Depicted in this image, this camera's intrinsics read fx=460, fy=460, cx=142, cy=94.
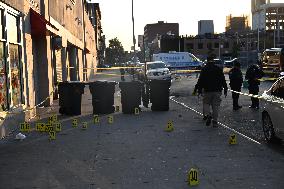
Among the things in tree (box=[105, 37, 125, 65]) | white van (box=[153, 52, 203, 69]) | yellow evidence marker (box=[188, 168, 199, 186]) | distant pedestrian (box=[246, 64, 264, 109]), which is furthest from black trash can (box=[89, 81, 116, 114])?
tree (box=[105, 37, 125, 65])

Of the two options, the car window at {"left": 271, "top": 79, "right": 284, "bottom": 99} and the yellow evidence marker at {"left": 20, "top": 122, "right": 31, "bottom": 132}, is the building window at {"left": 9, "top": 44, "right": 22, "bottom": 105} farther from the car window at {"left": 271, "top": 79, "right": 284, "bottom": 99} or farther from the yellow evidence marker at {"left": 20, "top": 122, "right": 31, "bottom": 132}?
the car window at {"left": 271, "top": 79, "right": 284, "bottom": 99}

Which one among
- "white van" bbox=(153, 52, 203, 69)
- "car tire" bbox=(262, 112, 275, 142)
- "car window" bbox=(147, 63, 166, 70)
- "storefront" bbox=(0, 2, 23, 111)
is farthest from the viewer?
"white van" bbox=(153, 52, 203, 69)

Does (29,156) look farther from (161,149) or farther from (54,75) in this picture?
(54,75)

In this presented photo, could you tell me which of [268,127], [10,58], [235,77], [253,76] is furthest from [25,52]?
[268,127]

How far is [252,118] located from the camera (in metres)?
13.9

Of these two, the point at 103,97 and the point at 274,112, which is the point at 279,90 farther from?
the point at 103,97

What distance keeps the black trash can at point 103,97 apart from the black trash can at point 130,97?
43 centimetres

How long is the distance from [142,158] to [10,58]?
239 inches

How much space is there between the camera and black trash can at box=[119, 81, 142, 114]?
52.1 feet

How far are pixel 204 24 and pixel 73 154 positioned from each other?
149m

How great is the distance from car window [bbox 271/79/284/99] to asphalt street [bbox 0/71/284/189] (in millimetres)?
1059

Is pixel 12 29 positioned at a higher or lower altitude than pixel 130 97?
higher

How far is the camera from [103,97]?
52.3 feet

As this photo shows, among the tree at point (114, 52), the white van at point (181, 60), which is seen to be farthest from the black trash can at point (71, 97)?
the tree at point (114, 52)
